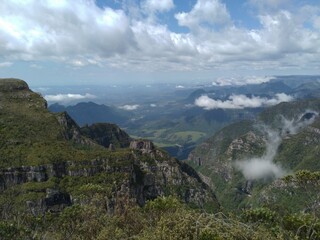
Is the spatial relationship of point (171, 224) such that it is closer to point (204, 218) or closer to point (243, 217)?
point (204, 218)

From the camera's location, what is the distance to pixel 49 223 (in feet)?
389

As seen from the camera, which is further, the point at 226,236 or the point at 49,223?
the point at 49,223

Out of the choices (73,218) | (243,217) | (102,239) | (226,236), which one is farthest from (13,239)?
(226,236)

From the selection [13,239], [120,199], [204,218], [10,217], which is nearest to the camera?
[204,218]

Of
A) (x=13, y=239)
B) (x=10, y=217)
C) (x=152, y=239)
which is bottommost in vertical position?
(x=10, y=217)

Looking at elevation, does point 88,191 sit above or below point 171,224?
below

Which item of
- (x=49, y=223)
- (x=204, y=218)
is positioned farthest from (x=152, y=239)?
(x=49, y=223)

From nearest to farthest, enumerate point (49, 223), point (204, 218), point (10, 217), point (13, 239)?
point (204, 218) < point (13, 239) < point (49, 223) < point (10, 217)

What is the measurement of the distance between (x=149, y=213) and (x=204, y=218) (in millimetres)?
27662

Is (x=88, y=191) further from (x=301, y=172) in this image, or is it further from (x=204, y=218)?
(x=204, y=218)

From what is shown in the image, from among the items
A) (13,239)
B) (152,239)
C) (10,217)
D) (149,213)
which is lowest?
(10,217)

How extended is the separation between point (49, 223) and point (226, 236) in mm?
86920

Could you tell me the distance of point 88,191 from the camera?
106875 mm

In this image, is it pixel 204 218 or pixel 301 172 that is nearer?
pixel 204 218
